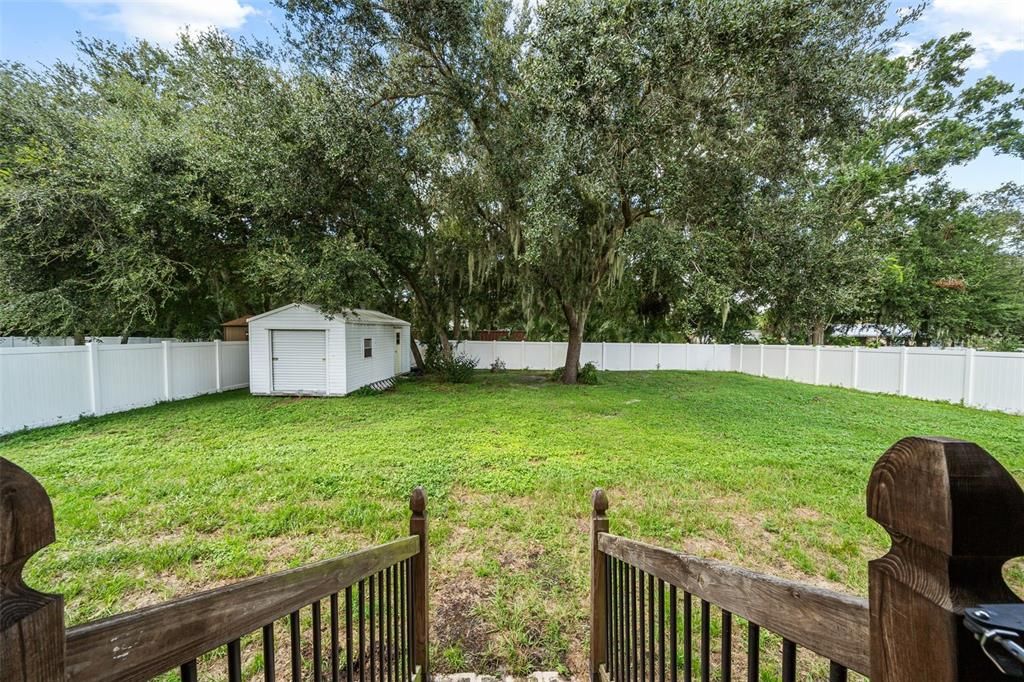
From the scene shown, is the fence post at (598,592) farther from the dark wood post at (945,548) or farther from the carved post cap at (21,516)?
the carved post cap at (21,516)

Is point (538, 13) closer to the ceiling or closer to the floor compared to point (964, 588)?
closer to the ceiling

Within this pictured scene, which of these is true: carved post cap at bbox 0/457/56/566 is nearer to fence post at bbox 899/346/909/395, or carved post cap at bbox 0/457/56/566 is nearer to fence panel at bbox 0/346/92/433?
fence panel at bbox 0/346/92/433

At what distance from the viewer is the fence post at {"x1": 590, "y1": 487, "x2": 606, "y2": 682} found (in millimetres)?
1835

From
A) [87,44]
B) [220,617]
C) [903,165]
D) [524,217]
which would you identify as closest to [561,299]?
[524,217]

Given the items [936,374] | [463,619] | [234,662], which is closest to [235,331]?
[463,619]

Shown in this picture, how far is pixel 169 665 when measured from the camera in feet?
2.07

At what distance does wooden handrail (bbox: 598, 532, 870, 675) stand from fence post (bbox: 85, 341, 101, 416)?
872cm

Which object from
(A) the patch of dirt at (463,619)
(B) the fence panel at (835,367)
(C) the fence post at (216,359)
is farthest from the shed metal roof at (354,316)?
(B) the fence panel at (835,367)

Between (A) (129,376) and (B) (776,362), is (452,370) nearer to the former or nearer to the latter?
(A) (129,376)

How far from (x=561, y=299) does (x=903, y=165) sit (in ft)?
35.6

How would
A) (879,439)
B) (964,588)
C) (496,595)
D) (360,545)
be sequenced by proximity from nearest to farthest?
Result: (964,588) → (496,595) → (360,545) → (879,439)

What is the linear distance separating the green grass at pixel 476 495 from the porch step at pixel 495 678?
61mm

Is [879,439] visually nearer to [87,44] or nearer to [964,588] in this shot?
[964,588]

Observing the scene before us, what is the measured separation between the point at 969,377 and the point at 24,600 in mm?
11319
